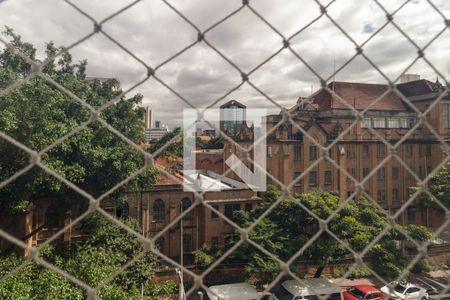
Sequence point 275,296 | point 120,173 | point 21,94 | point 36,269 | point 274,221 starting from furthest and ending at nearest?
point 274,221, point 275,296, point 120,173, point 21,94, point 36,269

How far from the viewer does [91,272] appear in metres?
2.88

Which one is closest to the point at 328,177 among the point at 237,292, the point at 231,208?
the point at 231,208

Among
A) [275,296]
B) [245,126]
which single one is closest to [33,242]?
[275,296]

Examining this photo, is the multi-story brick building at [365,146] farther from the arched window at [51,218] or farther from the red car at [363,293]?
→ the arched window at [51,218]

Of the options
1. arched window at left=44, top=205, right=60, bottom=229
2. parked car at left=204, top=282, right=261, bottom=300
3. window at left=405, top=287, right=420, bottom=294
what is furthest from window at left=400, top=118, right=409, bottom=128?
arched window at left=44, top=205, right=60, bottom=229

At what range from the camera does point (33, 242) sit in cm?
530

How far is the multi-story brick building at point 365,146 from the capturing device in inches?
335

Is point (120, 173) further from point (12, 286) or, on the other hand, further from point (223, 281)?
point (223, 281)

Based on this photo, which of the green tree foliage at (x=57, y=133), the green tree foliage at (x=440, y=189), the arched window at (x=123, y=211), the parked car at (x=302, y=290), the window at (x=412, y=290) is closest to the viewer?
the green tree foliage at (x=57, y=133)

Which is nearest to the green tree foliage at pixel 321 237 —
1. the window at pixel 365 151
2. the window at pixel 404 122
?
the window at pixel 365 151

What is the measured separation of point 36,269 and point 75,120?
62.3 inches

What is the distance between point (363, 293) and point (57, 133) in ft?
16.5

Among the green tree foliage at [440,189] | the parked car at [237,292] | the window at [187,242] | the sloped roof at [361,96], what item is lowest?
the parked car at [237,292]

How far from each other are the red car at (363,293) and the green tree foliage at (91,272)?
2914mm
